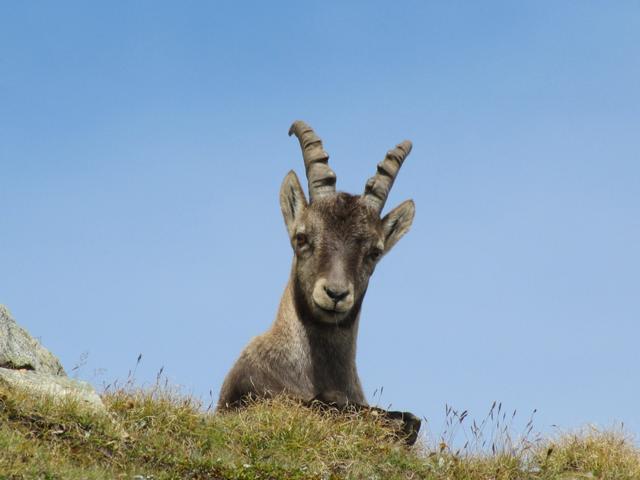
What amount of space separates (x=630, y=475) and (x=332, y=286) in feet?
13.7

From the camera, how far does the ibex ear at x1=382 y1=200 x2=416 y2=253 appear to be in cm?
1459

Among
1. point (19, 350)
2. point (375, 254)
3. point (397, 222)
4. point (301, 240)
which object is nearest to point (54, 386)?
point (19, 350)

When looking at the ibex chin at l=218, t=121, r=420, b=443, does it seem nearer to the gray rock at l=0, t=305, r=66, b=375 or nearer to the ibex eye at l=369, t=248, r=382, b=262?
the ibex eye at l=369, t=248, r=382, b=262

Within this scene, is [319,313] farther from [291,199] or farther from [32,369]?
[32,369]

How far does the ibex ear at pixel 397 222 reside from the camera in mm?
14594

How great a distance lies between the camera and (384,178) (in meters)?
15.0

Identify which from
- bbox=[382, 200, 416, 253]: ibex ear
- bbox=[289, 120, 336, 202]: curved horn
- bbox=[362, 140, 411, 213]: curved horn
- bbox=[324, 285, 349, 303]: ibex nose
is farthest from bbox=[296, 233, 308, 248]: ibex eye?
bbox=[382, 200, 416, 253]: ibex ear

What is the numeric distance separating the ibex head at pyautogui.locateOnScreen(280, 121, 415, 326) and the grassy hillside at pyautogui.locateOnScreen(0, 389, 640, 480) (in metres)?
1.38

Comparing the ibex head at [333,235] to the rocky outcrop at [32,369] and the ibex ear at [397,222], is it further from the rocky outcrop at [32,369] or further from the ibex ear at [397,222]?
the rocky outcrop at [32,369]

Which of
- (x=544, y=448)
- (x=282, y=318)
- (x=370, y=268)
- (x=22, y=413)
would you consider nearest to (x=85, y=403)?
(x=22, y=413)

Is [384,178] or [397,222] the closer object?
[397,222]

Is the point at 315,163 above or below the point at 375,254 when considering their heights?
above

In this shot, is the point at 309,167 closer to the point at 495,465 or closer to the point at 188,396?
the point at 188,396

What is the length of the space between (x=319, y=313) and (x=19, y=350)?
4063 mm
